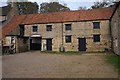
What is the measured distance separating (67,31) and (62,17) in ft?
10.9

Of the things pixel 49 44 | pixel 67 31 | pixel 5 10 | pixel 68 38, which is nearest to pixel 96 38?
pixel 68 38

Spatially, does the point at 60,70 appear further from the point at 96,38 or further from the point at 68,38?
the point at 68,38

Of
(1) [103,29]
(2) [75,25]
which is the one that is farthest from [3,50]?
(1) [103,29]

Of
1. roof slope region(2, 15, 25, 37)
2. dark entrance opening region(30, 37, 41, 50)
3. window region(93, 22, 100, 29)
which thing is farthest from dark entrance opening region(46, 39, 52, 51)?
window region(93, 22, 100, 29)

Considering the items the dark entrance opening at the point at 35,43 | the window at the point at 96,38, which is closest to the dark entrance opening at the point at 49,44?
the dark entrance opening at the point at 35,43

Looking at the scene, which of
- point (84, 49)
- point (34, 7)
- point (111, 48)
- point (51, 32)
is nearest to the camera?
point (111, 48)

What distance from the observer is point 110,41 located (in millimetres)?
34281

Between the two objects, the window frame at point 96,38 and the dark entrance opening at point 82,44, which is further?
the dark entrance opening at point 82,44

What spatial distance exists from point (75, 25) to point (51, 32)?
440 centimetres

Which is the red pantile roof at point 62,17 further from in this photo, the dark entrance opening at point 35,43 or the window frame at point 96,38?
the dark entrance opening at point 35,43

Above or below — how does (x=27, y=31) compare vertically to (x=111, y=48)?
above

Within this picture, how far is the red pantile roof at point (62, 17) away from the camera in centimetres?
3647

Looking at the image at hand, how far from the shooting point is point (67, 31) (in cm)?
3712

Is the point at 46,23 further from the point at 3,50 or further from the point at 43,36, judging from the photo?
the point at 3,50
